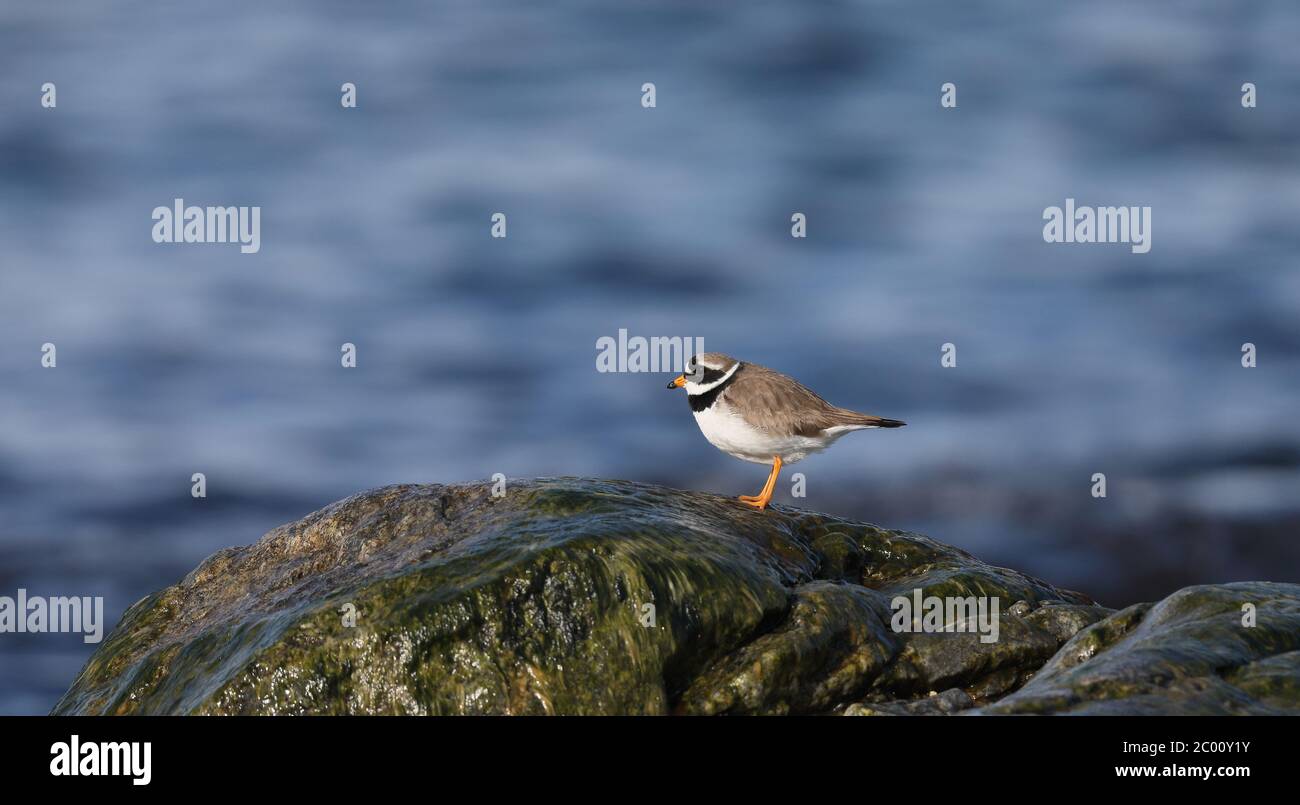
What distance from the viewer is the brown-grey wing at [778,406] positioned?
353 inches

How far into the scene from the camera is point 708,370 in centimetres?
930

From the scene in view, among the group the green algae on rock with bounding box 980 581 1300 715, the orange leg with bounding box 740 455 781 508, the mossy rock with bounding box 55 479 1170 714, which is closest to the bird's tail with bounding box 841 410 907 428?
the orange leg with bounding box 740 455 781 508

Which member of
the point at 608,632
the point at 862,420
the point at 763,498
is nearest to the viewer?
the point at 608,632

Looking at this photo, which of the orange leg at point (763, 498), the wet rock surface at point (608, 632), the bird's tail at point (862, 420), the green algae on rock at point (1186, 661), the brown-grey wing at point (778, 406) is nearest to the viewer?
the green algae on rock at point (1186, 661)

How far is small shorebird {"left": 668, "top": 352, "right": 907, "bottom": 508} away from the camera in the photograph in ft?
29.4

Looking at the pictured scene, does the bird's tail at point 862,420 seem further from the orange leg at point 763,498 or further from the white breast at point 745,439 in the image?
the orange leg at point 763,498

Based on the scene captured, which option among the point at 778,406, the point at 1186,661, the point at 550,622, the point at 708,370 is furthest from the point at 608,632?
the point at 708,370

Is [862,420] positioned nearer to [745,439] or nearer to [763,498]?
[745,439]

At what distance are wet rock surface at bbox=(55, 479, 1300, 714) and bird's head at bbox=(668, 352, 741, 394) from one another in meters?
1.56

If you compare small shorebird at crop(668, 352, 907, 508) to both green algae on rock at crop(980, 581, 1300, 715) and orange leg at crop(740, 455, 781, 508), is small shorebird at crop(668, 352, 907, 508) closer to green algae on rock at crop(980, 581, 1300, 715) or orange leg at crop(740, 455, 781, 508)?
orange leg at crop(740, 455, 781, 508)

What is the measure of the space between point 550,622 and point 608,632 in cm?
32

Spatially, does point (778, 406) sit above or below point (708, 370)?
below

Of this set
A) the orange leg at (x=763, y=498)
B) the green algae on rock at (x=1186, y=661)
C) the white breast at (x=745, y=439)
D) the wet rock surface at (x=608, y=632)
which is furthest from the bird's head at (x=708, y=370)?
the green algae on rock at (x=1186, y=661)
